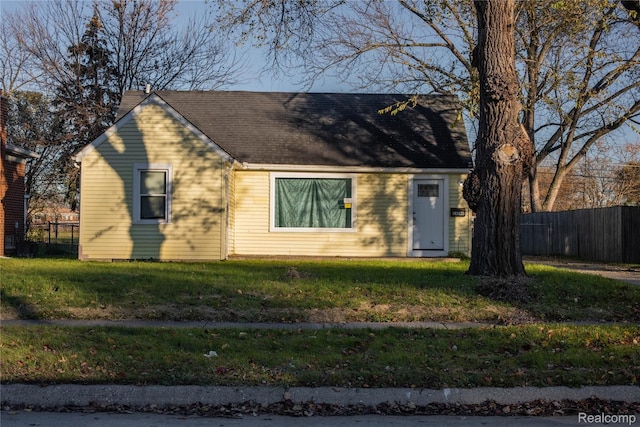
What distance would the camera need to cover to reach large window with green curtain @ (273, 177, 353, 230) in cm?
1892

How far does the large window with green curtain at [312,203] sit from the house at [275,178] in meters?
0.03

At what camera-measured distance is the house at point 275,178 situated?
17.3m

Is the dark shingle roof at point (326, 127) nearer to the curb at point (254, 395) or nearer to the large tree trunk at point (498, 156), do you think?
the large tree trunk at point (498, 156)

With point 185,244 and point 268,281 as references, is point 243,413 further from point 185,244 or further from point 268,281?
point 185,244

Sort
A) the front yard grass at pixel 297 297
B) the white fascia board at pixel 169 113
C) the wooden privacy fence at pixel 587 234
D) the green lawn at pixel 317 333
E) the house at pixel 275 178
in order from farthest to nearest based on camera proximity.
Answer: the wooden privacy fence at pixel 587 234, the house at pixel 275 178, the white fascia board at pixel 169 113, the front yard grass at pixel 297 297, the green lawn at pixel 317 333

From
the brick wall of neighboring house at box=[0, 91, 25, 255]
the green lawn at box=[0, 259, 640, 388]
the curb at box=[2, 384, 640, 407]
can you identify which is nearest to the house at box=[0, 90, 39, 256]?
the brick wall of neighboring house at box=[0, 91, 25, 255]

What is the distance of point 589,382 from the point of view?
21.5 feet

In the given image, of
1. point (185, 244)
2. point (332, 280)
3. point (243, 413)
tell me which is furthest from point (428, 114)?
point (243, 413)

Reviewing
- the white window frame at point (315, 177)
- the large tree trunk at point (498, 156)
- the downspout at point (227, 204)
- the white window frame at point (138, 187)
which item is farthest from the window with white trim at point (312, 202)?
the large tree trunk at point (498, 156)

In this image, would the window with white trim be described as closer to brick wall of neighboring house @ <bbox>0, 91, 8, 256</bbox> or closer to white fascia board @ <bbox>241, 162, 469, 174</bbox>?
white fascia board @ <bbox>241, 162, 469, 174</bbox>

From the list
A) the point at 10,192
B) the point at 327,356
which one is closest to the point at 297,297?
the point at 327,356

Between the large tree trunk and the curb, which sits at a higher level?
the large tree trunk

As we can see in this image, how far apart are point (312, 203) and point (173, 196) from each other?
4.10 m

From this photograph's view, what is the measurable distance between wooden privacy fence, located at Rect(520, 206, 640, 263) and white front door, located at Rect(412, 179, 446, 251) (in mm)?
8867
